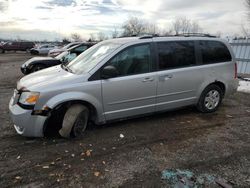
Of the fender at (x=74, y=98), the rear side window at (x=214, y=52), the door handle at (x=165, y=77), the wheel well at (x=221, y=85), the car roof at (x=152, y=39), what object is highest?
the car roof at (x=152, y=39)

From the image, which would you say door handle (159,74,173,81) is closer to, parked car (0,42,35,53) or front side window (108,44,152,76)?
front side window (108,44,152,76)

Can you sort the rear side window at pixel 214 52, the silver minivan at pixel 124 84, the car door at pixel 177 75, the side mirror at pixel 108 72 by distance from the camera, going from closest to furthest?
the silver minivan at pixel 124 84, the side mirror at pixel 108 72, the car door at pixel 177 75, the rear side window at pixel 214 52

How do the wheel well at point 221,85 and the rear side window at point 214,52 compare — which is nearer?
the rear side window at point 214,52

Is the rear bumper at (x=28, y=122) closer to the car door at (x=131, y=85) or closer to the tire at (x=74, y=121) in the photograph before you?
the tire at (x=74, y=121)

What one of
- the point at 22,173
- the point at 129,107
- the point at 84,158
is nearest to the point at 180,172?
the point at 84,158

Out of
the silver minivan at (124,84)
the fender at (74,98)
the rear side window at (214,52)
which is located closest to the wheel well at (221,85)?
the silver minivan at (124,84)

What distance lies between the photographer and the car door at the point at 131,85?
439cm

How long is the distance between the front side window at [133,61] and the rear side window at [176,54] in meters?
0.31

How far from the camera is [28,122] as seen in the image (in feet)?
12.8

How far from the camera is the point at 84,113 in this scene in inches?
168

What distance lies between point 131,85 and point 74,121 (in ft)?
4.10

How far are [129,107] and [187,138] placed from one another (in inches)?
48.7

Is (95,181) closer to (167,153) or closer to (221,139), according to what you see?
(167,153)

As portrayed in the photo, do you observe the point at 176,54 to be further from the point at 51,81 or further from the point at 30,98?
the point at 30,98
